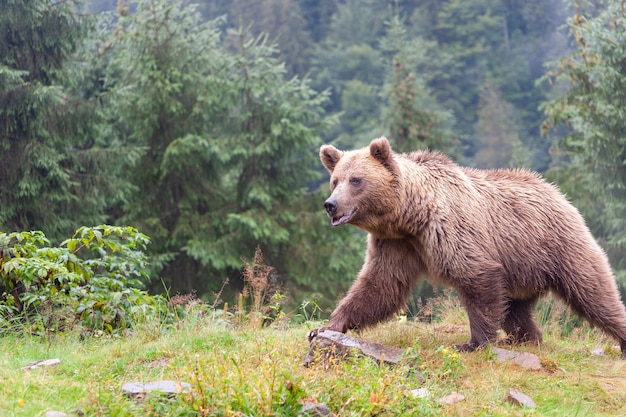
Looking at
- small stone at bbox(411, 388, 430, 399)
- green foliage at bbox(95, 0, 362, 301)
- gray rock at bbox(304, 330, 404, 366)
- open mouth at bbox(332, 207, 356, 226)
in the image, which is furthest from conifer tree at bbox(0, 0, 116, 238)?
small stone at bbox(411, 388, 430, 399)

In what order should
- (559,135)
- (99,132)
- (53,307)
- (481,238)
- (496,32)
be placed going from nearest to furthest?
(481,238) → (53,307) → (99,132) → (559,135) → (496,32)

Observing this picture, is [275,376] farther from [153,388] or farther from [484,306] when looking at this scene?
[484,306]

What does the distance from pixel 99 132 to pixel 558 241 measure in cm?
948

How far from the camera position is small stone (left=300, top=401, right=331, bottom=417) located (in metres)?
4.38

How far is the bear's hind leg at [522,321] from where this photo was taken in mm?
6746

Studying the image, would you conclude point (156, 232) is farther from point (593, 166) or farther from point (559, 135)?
point (559, 135)

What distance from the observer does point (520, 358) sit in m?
5.75

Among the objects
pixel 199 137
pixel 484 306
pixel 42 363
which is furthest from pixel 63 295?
pixel 199 137

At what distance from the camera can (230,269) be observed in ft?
55.4

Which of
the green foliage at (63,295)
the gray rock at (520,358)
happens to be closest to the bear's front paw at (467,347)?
the gray rock at (520,358)

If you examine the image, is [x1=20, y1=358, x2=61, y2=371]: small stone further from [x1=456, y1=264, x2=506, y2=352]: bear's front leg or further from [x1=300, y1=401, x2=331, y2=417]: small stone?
[x1=456, y1=264, x2=506, y2=352]: bear's front leg

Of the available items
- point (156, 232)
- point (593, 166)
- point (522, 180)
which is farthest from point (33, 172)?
point (593, 166)

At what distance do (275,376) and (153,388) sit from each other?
2.20ft

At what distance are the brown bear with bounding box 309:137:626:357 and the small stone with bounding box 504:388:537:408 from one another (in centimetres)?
89
